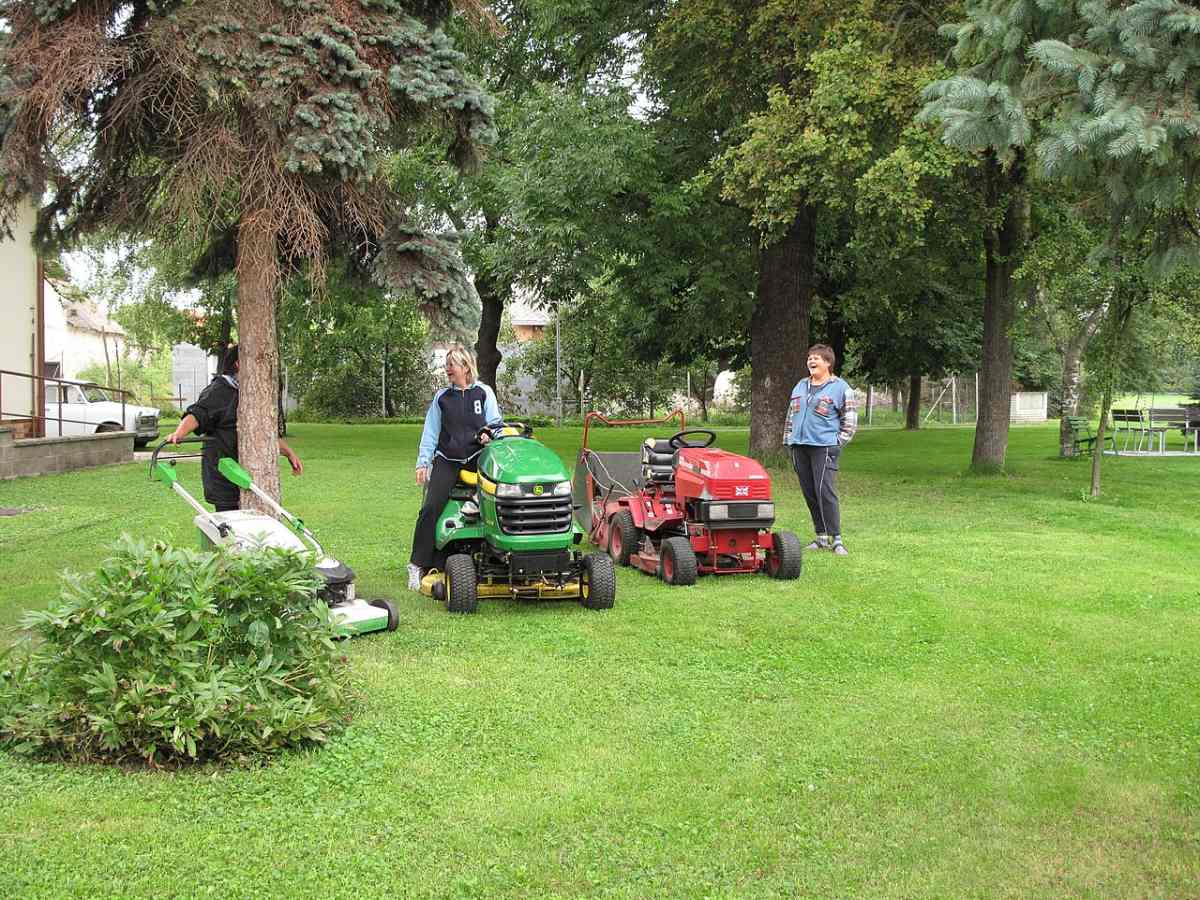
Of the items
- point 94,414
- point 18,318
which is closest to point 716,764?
point 18,318

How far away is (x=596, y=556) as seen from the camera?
7586mm

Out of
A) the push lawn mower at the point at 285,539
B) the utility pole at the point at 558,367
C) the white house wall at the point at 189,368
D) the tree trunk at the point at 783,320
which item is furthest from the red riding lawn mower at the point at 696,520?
the white house wall at the point at 189,368

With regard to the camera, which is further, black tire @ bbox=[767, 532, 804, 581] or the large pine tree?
black tire @ bbox=[767, 532, 804, 581]

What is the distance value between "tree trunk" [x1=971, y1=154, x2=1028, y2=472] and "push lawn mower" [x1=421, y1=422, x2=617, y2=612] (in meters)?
11.3

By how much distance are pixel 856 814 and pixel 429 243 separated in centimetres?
626

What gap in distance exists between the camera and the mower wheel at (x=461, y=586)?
721 cm

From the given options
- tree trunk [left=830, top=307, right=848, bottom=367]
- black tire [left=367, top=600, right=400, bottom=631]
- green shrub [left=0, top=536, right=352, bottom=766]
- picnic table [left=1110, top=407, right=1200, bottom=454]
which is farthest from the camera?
tree trunk [left=830, top=307, right=848, bottom=367]

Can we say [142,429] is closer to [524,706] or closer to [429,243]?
[429,243]

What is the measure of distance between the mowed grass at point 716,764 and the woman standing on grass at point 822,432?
1.23m

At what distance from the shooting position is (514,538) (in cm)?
714

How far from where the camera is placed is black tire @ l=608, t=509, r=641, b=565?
365 inches

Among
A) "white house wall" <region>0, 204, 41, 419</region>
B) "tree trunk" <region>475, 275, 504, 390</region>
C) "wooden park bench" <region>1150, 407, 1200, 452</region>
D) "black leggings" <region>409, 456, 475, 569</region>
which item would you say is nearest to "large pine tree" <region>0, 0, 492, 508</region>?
"black leggings" <region>409, 456, 475, 569</region>

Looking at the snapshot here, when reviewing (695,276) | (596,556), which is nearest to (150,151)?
(596,556)

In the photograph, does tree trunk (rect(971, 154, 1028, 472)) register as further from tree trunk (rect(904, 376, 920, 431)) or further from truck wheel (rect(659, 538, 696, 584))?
tree trunk (rect(904, 376, 920, 431))
